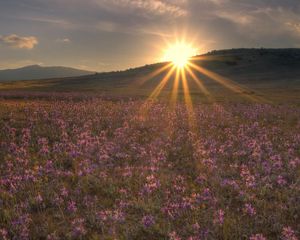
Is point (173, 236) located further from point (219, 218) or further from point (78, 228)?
point (78, 228)

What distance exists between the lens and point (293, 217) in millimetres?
8562

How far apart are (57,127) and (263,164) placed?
35.4 feet

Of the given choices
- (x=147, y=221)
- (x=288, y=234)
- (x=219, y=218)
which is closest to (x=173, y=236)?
(x=147, y=221)

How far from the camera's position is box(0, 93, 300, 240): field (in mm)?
8016

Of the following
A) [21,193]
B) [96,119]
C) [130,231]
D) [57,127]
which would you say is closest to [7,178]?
[21,193]

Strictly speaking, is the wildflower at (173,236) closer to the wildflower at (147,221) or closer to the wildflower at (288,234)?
the wildflower at (147,221)

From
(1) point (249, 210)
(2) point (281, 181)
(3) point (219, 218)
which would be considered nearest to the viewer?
(3) point (219, 218)

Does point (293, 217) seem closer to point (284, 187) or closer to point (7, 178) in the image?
point (284, 187)

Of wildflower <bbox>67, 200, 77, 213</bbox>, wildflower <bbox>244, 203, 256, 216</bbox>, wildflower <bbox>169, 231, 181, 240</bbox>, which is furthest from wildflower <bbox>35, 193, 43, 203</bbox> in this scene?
wildflower <bbox>244, 203, 256, 216</bbox>

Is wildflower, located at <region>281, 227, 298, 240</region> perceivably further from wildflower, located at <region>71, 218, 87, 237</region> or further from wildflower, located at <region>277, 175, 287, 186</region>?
wildflower, located at <region>71, 218, 87, 237</region>

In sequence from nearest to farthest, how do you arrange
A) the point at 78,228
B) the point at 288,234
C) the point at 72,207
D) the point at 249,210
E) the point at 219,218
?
1. the point at 288,234
2. the point at 78,228
3. the point at 219,218
4. the point at 249,210
5. the point at 72,207

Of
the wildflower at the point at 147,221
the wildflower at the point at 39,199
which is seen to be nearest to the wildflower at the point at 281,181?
the wildflower at the point at 147,221

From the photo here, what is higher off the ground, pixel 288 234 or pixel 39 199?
pixel 39 199

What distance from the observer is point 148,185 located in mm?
10156
